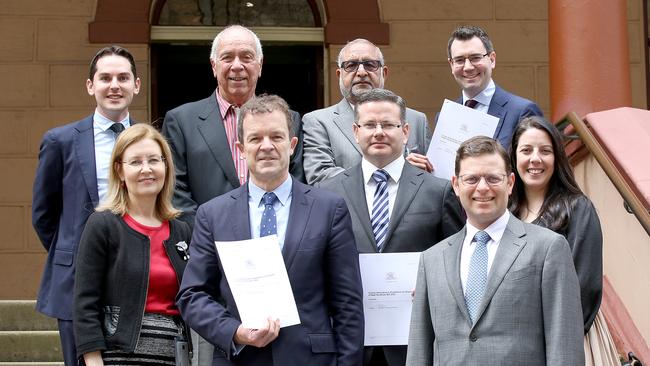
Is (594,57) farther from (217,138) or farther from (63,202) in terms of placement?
(63,202)

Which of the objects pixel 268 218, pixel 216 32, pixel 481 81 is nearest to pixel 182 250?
pixel 268 218

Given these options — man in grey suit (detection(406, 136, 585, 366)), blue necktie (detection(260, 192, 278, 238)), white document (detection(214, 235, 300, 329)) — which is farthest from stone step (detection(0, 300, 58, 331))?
man in grey suit (detection(406, 136, 585, 366))

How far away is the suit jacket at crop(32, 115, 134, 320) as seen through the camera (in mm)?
5195

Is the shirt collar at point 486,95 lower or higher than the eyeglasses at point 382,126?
higher

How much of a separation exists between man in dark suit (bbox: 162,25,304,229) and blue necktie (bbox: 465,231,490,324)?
138 centimetres

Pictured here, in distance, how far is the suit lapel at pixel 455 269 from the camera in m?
4.27

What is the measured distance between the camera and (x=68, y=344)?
16.6ft

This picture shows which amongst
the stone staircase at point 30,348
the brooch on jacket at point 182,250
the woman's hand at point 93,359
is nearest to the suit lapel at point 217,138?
the brooch on jacket at point 182,250

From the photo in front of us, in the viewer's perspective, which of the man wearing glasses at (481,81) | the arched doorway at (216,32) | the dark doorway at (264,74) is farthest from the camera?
the dark doorway at (264,74)

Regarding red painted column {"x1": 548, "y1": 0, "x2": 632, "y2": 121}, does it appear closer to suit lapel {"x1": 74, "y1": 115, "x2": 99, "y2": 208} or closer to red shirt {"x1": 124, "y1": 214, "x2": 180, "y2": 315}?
suit lapel {"x1": 74, "y1": 115, "x2": 99, "y2": 208}

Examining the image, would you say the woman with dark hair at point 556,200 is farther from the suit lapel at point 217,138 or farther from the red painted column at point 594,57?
the red painted column at point 594,57

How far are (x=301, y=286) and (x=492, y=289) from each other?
30.9 inches

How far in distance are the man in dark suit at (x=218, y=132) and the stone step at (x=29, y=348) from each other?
2583 mm

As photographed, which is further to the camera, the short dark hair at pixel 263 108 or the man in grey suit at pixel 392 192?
the man in grey suit at pixel 392 192
